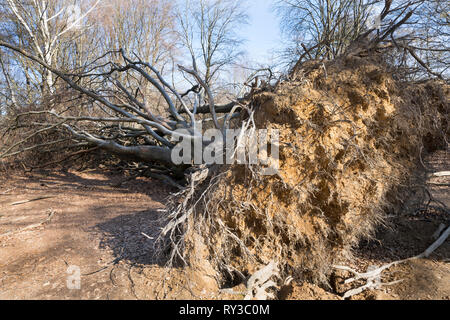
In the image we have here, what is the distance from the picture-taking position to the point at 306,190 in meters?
3.13

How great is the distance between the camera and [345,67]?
140 inches

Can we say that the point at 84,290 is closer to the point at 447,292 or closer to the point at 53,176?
the point at 447,292

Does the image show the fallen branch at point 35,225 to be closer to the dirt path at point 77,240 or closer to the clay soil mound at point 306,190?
the dirt path at point 77,240

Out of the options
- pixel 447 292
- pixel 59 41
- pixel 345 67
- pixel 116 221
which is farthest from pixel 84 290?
pixel 59 41

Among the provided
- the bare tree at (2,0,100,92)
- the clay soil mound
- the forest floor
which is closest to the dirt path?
the forest floor

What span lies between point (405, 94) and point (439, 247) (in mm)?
2234

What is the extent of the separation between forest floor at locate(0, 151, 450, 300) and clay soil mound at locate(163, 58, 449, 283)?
428 mm

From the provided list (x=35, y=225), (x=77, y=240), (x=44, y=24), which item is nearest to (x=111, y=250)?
(x=77, y=240)

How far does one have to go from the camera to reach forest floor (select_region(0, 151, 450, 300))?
2.72m

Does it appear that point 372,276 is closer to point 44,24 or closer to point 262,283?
point 262,283

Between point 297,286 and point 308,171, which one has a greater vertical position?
point 308,171

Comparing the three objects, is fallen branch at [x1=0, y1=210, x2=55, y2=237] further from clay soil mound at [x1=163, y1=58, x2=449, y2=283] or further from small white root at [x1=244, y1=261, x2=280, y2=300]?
small white root at [x1=244, y1=261, x2=280, y2=300]

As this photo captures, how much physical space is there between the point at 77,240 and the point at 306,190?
334 centimetres

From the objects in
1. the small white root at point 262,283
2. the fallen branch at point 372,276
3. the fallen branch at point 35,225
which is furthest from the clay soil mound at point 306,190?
the fallen branch at point 35,225
